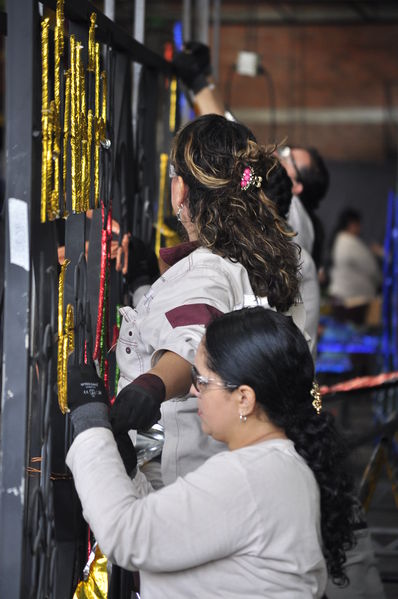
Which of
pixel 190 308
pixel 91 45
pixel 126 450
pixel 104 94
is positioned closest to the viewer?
pixel 126 450

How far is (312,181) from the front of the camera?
379cm

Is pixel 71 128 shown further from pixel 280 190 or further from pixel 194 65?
pixel 194 65

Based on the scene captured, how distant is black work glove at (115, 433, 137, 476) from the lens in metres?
1.82

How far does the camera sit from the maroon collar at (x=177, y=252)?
7.01 feet

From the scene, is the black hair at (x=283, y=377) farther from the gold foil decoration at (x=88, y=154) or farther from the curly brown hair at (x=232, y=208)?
the gold foil decoration at (x=88, y=154)

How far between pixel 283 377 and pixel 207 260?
1.31 feet

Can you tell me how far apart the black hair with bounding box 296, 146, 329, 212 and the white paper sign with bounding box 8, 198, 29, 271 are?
2309 millimetres

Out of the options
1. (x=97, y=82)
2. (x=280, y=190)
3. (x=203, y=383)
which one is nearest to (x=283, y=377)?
(x=203, y=383)

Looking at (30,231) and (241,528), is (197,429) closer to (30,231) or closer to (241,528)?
Answer: (241,528)

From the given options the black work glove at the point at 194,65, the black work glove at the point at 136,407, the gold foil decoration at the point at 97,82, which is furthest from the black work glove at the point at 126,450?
the black work glove at the point at 194,65

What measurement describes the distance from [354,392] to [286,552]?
2.49 m

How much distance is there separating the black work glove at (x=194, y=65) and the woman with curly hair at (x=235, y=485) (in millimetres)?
1973

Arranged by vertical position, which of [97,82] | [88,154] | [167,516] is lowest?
[167,516]

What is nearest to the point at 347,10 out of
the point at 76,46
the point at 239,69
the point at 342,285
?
the point at 342,285
